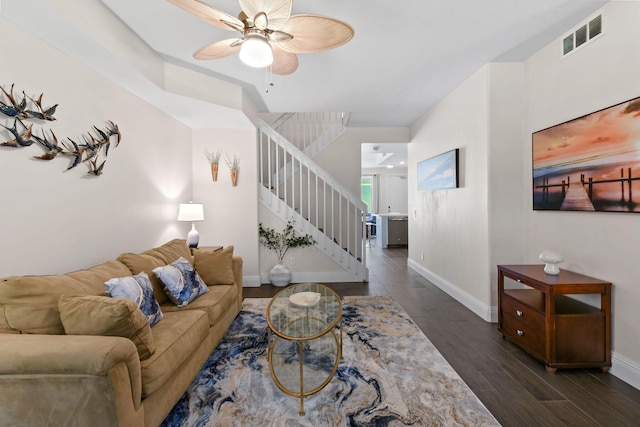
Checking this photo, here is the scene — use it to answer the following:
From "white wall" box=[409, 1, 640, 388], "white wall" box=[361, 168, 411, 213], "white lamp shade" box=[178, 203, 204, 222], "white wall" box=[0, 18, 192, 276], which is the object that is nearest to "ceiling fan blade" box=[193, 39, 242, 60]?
"white wall" box=[0, 18, 192, 276]

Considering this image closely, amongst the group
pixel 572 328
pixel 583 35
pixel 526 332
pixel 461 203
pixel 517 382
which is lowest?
pixel 517 382

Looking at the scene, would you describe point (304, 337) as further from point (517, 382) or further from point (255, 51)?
point (255, 51)

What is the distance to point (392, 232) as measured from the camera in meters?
7.77

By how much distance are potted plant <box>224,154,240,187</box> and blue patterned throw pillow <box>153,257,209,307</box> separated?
1931mm

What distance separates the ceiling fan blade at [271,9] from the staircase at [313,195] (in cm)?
283

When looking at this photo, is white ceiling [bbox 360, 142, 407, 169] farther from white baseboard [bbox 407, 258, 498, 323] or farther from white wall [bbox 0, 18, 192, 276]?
white wall [bbox 0, 18, 192, 276]

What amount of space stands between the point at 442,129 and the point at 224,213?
3.44 metres

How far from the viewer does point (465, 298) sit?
343 centimetres

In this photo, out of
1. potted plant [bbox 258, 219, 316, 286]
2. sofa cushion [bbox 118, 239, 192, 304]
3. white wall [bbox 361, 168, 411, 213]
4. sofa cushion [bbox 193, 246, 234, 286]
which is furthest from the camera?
white wall [bbox 361, 168, 411, 213]

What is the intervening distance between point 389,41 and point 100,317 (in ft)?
9.48

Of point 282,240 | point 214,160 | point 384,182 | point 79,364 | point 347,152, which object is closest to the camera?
point 79,364

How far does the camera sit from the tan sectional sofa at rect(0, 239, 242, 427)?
1194 millimetres

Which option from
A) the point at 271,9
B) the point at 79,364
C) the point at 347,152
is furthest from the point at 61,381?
the point at 347,152

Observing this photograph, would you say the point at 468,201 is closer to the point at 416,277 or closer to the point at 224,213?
the point at 416,277
